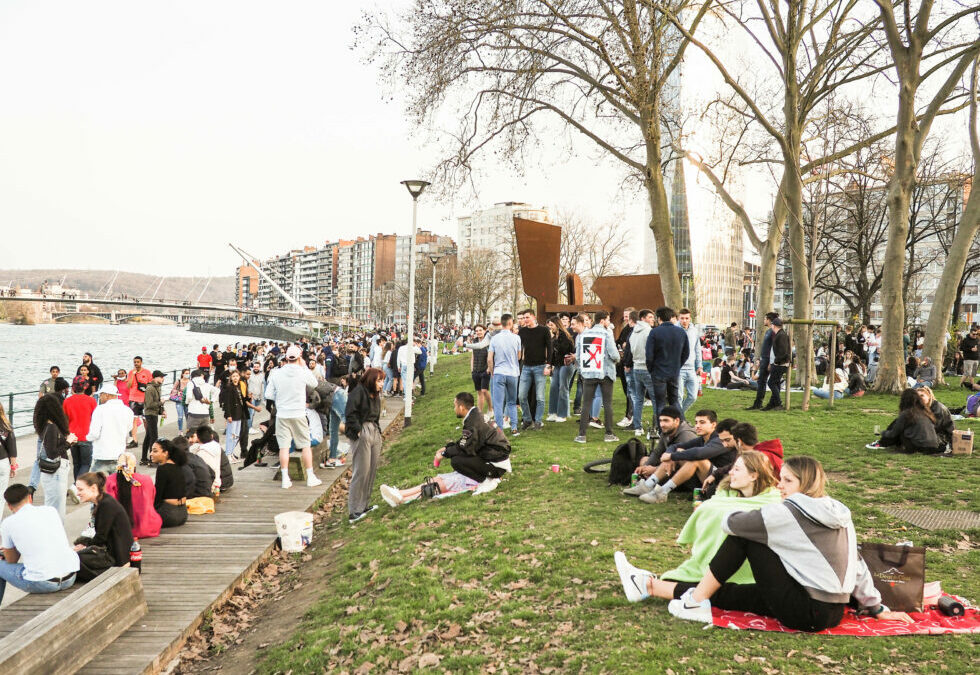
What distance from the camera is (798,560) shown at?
434 cm

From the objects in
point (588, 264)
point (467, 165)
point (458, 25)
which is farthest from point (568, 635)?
point (588, 264)

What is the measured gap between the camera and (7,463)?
28.0 ft

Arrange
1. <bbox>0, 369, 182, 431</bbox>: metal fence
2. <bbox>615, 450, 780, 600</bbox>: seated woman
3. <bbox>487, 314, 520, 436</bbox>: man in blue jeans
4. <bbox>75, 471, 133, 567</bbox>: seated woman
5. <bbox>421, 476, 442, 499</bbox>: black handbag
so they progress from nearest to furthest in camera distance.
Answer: <bbox>615, 450, 780, 600</bbox>: seated woman, <bbox>75, 471, 133, 567</bbox>: seated woman, <bbox>421, 476, 442, 499</bbox>: black handbag, <bbox>487, 314, 520, 436</bbox>: man in blue jeans, <bbox>0, 369, 182, 431</bbox>: metal fence

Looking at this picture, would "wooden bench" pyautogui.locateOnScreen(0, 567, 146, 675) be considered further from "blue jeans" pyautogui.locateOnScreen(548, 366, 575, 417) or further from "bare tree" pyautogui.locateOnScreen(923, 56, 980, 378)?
"bare tree" pyautogui.locateOnScreen(923, 56, 980, 378)

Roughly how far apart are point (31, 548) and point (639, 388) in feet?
26.9

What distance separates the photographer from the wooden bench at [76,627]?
14.8 ft

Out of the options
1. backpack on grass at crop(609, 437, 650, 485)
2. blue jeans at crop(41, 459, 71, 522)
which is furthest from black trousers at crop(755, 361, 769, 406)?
blue jeans at crop(41, 459, 71, 522)

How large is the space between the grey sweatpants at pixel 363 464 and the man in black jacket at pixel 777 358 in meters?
8.27

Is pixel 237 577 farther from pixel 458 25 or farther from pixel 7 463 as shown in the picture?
pixel 458 25

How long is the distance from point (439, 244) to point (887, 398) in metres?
155

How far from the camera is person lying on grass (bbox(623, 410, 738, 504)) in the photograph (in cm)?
732

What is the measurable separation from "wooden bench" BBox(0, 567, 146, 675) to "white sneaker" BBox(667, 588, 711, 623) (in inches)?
163

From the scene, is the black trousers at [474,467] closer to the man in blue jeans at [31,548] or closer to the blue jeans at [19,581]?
the man in blue jeans at [31,548]

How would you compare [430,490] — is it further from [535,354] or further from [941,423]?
[941,423]
